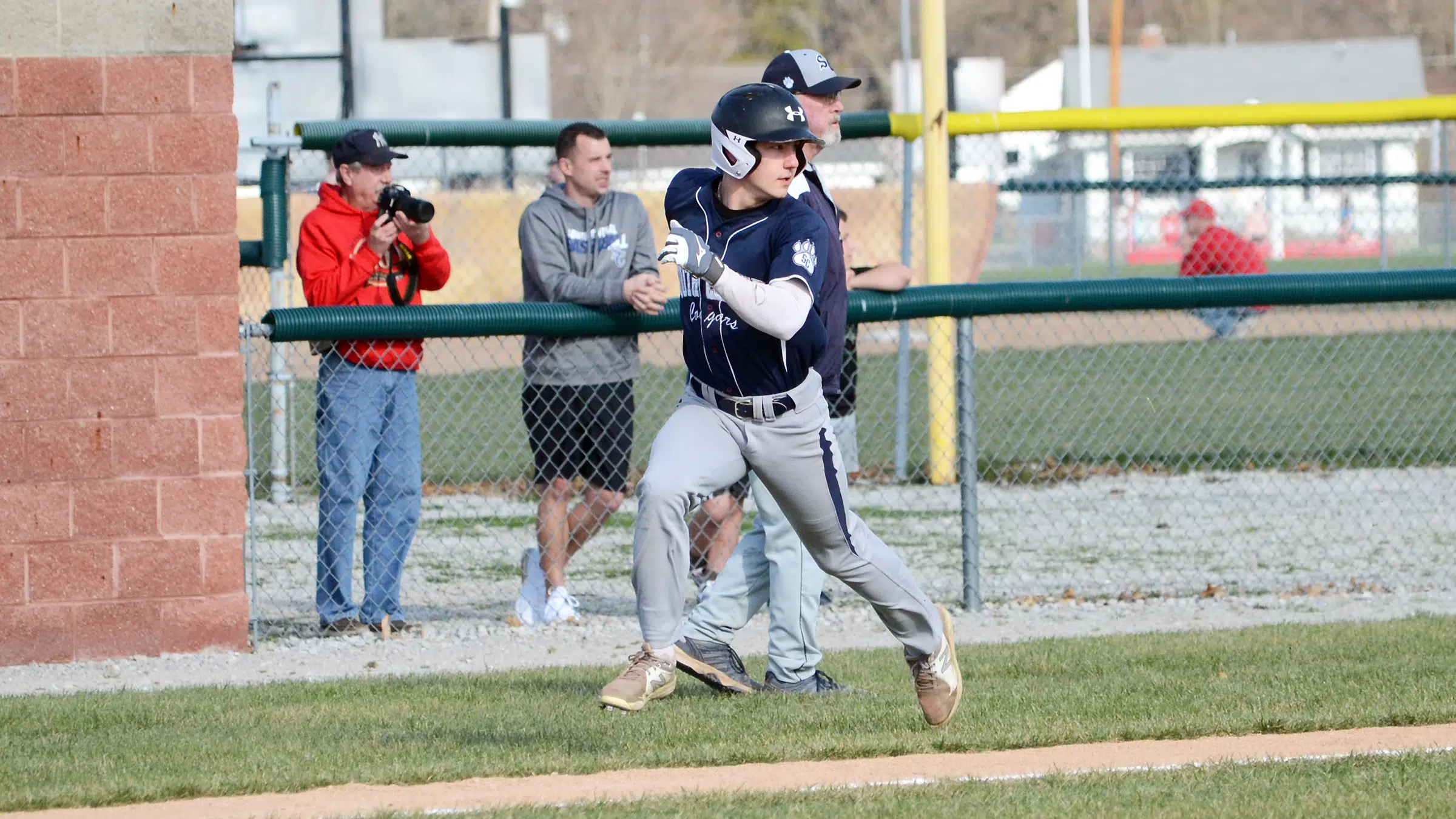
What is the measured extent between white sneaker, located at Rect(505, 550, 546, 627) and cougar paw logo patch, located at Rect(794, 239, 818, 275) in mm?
2973

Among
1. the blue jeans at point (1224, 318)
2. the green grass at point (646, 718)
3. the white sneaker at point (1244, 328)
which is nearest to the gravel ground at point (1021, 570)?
the green grass at point (646, 718)

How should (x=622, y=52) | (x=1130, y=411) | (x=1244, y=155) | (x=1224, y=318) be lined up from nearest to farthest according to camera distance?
1. (x=1130, y=411)
2. (x=1224, y=318)
3. (x=1244, y=155)
4. (x=622, y=52)

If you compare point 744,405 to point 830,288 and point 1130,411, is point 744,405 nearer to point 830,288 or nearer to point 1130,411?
point 830,288

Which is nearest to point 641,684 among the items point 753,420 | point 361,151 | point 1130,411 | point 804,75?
point 753,420

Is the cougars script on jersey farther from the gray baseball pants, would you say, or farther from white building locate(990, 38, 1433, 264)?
white building locate(990, 38, 1433, 264)

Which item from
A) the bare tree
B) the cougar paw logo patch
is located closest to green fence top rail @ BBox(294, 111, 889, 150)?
the cougar paw logo patch

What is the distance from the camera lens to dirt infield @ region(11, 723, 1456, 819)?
4.39m

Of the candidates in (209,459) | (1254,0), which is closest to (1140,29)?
(1254,0)

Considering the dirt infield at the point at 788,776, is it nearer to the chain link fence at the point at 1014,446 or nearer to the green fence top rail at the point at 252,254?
the chain link fence at the point at 1014,446

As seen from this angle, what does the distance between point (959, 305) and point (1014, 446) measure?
18.8 feet

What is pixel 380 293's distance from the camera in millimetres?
7309

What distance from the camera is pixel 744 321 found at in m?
4.84

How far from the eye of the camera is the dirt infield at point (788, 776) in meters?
4.39

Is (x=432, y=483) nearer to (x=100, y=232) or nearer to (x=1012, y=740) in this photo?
(x=100, y=232)
